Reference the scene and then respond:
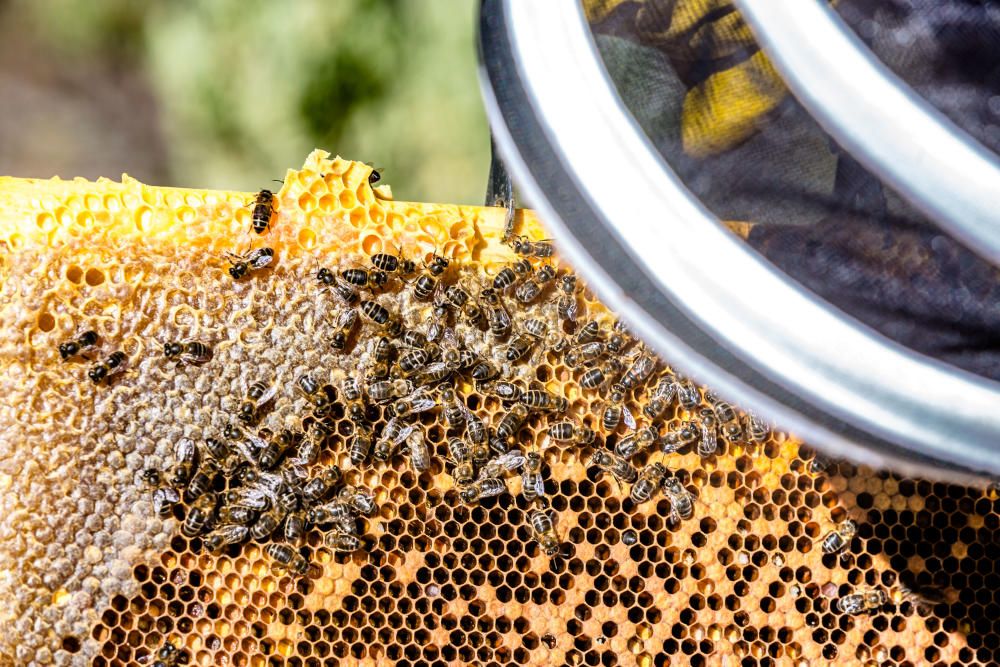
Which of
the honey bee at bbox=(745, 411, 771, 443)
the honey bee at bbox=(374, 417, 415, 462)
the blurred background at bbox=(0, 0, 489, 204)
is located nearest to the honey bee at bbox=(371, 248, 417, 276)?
the honey bee at bbox=(374, 417, 415, 462)

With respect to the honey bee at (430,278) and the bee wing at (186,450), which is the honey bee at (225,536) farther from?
the honey bee at (430,278)

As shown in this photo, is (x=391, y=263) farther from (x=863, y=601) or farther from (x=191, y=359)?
(x=863, y=601)

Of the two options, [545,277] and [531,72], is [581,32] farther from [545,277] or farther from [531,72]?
[545,277]

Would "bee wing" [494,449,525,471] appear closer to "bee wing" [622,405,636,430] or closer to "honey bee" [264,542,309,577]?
"bee wing" [622,405,636,430]

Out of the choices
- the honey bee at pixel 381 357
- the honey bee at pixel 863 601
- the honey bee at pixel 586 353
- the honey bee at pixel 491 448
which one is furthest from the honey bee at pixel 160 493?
the honey bee at pixel 863 601

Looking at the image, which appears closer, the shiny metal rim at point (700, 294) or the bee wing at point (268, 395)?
the shiny metal rim at point (700, 294)

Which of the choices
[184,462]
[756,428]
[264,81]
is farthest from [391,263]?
[264,81]
